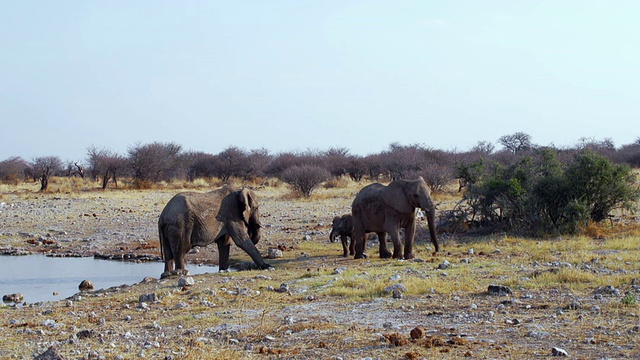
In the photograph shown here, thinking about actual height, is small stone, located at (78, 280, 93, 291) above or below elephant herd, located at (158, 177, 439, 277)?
below

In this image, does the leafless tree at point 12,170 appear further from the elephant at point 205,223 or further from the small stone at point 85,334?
the small stone at point 85,334

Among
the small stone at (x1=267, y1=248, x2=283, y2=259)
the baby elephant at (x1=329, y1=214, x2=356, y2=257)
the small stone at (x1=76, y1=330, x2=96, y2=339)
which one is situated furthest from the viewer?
the small stone at (x1=267, y1=248, x2=283, y2=259)

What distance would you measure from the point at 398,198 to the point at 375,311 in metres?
7.24

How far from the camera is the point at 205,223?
55.9ft

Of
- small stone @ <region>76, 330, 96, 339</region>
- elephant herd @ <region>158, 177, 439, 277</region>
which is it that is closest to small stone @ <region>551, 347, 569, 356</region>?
small stone @ <region>76, 330, 96, 339</region>

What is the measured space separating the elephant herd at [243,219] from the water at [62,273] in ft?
5.48

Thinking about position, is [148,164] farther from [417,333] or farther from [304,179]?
[417,333]

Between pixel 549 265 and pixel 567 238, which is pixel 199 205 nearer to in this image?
pixel 549 265

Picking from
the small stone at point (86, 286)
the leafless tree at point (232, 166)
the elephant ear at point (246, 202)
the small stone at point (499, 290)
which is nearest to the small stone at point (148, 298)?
the small stone at point (86, 286)

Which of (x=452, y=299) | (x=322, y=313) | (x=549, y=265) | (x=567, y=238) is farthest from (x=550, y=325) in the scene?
(x=567, y=238)

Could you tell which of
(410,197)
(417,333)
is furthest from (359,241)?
(417,333)

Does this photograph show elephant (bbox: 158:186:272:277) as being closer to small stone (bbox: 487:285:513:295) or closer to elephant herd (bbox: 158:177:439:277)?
elephant herd (bbox: 158:177:439:277)

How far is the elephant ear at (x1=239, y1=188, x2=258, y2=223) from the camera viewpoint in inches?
684

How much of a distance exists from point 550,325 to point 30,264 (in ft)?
52.1
